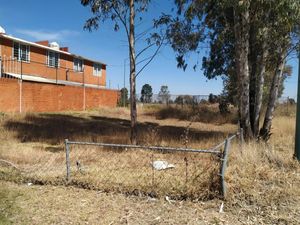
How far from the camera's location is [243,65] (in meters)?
10.3

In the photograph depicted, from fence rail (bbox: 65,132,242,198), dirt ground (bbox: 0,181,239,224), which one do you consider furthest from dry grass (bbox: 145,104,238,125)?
dirt ground (bbox: 0,181,239,224)

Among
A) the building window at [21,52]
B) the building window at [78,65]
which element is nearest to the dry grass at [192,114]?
the building window at [78,65]

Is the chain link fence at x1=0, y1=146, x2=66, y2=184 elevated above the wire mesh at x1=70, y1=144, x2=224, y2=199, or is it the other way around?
the wire mesh at x1=70, y1=144, x2=224, y2=199

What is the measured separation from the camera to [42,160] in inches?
320

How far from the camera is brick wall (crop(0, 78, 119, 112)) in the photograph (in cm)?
1970

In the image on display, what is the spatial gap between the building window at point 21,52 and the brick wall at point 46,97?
4.74m

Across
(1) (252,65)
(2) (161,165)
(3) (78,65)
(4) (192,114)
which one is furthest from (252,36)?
(3) (78,65)

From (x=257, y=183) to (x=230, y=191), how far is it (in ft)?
1.75

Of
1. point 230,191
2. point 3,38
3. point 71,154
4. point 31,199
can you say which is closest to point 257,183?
point 230,191

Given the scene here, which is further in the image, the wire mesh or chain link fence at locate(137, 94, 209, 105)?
chain link fence at locate(137, 94, 209, 105)

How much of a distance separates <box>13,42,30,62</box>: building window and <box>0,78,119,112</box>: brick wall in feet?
15.5

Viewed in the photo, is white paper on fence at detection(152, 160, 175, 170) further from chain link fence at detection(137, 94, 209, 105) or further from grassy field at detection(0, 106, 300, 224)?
chain link fence at detection(137, 94, 209, 105)

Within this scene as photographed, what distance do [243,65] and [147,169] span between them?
5206mm

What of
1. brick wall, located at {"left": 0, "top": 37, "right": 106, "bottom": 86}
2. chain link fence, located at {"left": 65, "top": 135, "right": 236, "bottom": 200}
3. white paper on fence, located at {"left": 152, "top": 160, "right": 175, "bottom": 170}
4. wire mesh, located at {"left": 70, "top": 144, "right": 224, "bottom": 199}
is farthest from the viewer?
brick wall, located at {"left": 0, "top": 37, "right": 106, "bottom": 86}
